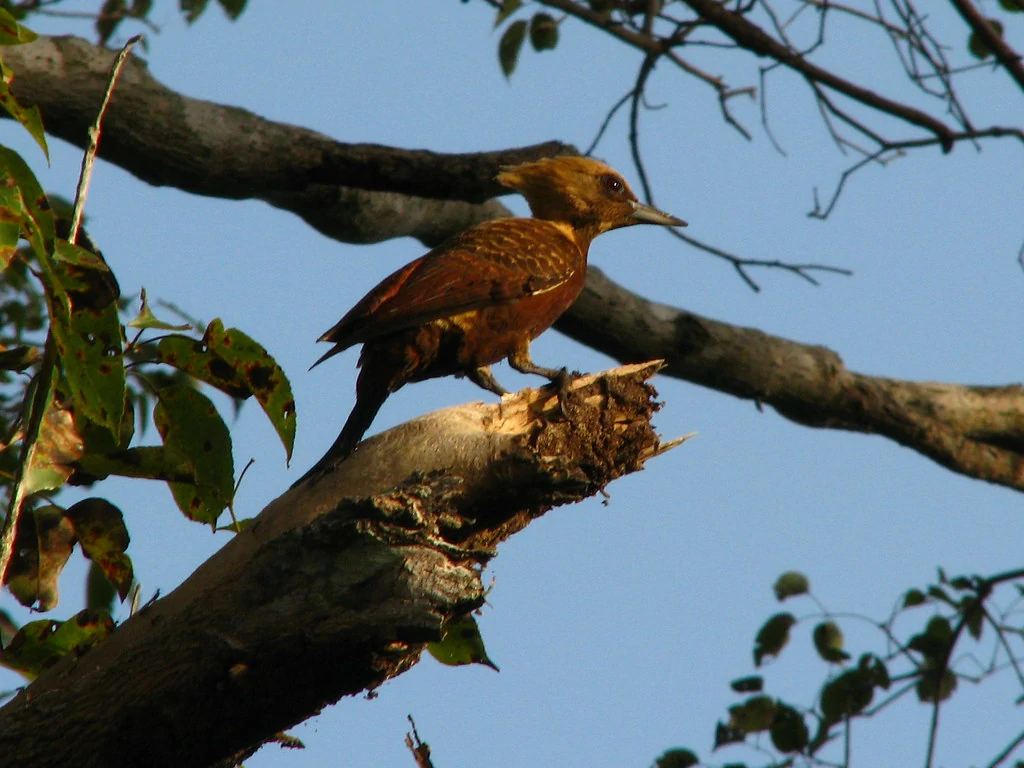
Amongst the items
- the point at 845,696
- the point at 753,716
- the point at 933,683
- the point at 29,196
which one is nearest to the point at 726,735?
the point at 753,716

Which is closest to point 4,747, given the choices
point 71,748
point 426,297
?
point 71,748

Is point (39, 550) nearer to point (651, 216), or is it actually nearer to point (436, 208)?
point (436, 208)

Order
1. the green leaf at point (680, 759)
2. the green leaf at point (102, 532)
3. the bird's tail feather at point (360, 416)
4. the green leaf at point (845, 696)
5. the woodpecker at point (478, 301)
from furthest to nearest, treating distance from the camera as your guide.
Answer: the green leaf at point (845, 696)
the green leaf at point (680, 759)
the woodpecker at point (478, 301)
the bird's tail feather at point (360, 416)
the green leaf at point (102, 532)

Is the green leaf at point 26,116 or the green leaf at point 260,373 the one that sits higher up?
the green leaf at point 26,116

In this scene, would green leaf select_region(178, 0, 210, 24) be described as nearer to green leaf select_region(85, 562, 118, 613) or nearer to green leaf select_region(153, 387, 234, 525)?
green leaf select_region(85, 562, 118, 613)

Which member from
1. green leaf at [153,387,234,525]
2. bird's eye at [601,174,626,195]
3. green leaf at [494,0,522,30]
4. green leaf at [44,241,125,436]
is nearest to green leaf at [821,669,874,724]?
bird's eye at [601,174,626,195]

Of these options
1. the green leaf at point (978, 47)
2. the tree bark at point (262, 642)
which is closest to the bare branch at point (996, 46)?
the green leaf at point (978, 47)

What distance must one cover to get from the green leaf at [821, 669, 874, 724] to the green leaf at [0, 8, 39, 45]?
159 inches

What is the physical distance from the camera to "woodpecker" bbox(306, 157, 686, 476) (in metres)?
3.74

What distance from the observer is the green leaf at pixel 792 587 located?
5387 millimetres

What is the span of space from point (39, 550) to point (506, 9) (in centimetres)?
399

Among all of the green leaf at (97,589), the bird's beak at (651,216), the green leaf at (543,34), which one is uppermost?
the green leaf at (543,34)

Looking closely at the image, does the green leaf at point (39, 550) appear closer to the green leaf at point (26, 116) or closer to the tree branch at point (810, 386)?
the green leaf at point (26, 116)

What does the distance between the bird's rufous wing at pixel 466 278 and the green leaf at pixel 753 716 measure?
1.88m
